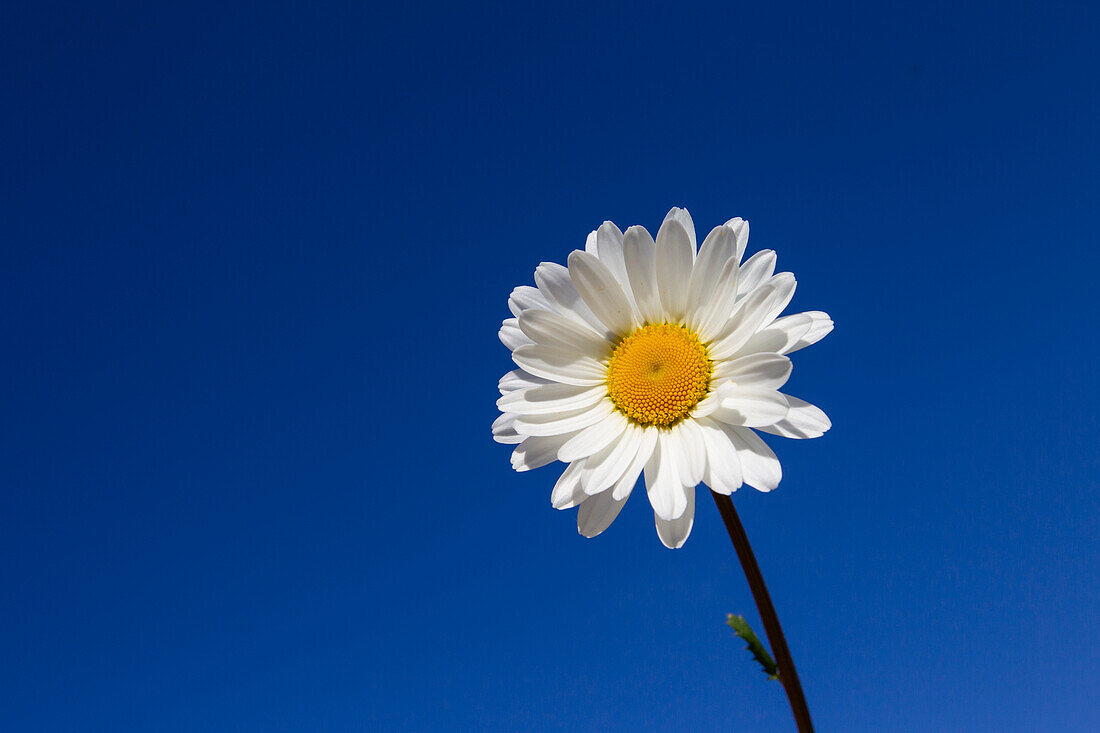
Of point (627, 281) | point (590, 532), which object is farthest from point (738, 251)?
point (590, 532)

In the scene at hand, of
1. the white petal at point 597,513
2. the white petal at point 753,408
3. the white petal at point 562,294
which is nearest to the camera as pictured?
the white petal at point 753,408

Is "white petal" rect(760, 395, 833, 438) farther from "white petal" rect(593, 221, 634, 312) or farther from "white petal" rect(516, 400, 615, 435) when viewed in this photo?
"white petal" rect(593, 221, 634, 312)

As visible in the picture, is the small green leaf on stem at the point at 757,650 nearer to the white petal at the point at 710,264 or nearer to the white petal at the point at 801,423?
the white petal at the point at 801,423

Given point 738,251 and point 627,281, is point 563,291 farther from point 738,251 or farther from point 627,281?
point 738,251

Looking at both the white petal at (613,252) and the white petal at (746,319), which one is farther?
the white petal at (613,252)

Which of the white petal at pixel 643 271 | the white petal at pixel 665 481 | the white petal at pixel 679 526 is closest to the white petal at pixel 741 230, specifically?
the white petal at pixel 643 271

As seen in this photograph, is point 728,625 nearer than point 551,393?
Yes

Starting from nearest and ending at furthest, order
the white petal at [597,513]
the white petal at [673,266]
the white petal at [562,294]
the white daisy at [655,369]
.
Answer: the white daisy at [655,369], the white petal at [597,513], the white petal at [673,266], the white petal at [562,294]
